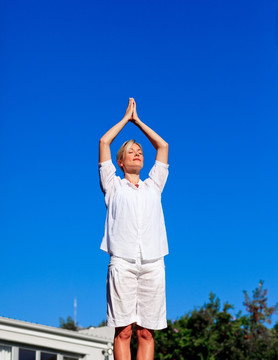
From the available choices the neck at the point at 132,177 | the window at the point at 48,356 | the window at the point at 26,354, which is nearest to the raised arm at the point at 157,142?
the neck at the point at 132,177

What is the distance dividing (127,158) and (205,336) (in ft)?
81.1

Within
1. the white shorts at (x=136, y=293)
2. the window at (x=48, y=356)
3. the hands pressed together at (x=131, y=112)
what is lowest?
the white shorts at (x=136, y=293)

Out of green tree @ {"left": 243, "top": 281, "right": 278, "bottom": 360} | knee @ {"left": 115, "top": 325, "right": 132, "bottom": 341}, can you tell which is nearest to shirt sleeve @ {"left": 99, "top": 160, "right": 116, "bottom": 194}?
knee @ {"left": 115, "top": 325, "right": 132, "bottom": 341}

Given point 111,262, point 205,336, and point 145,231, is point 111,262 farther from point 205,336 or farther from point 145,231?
point 205,336

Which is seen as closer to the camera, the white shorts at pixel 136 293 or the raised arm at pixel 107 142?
the white shorts at pixel 136 293

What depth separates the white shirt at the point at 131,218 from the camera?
5777 millimetres

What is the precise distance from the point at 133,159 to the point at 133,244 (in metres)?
0.99

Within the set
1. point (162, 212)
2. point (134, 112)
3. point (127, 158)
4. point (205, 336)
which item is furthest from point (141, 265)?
point (205, 336)

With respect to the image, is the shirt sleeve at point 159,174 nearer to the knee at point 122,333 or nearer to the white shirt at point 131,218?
the white shirt at point 131,218

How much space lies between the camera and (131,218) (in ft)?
19.3

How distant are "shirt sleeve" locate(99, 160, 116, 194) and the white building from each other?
46.8 feet

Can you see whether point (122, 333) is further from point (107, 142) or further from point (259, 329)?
point (259, 329)

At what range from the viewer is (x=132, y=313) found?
564 cm

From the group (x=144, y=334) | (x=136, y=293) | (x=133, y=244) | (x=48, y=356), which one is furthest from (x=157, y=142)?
(x=48, y=356)
